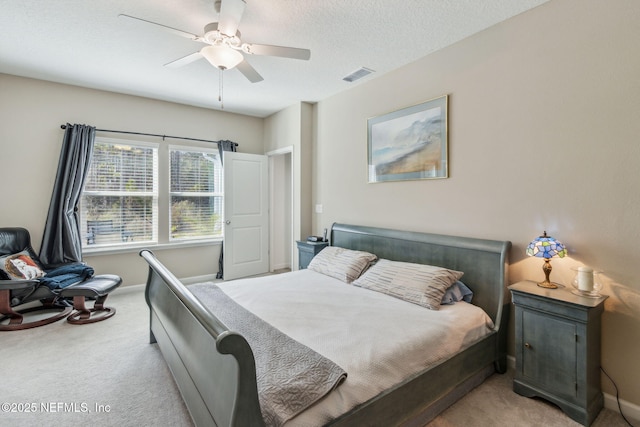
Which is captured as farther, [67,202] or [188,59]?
[67,202]

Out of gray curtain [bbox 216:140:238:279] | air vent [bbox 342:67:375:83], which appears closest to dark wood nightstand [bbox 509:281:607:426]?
air vent [bbox 342:67:375:83]

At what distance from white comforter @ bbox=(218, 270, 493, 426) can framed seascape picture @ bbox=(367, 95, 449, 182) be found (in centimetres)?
129

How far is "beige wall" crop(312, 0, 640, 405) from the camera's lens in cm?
192

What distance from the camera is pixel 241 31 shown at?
2.64 m

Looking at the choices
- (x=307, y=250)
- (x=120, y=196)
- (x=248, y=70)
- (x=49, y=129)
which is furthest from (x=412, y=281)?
(x=49, y=129)

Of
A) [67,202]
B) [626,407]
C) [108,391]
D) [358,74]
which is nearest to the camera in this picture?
[626,407]

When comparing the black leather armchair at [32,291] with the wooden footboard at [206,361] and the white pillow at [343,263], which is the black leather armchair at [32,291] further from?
the white pillow at [343,263]

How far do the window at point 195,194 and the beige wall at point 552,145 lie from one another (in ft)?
10.6

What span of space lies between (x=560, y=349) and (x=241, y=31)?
130 inches

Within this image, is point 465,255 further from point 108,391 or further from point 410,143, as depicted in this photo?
point 108,391

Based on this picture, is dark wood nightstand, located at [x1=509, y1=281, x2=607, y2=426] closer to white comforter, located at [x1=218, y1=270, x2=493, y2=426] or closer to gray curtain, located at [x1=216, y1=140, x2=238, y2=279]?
white comforter, located at [x1=218, y1=270, x2=493, y2=426]

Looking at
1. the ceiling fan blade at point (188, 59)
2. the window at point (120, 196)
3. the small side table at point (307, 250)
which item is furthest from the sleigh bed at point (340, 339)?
the window at point (120, 196)

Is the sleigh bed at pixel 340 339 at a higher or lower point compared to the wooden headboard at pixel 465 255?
lower

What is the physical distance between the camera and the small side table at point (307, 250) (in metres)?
4.08
